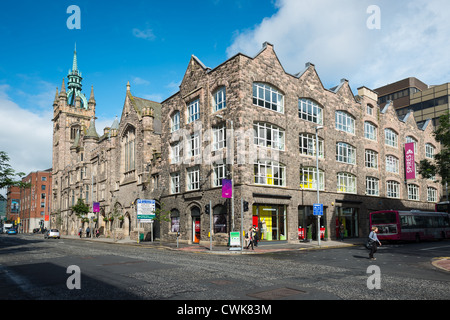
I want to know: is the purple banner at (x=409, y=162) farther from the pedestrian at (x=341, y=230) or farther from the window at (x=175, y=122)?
the window at (x=175, y=122)

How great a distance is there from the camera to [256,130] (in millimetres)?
30547

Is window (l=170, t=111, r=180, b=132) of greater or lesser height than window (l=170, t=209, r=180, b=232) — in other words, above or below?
above

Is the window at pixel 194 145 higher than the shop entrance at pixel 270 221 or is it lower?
higher

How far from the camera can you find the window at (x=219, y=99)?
31698 millimetres

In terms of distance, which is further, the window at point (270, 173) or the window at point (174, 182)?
the window at point (174, 182)

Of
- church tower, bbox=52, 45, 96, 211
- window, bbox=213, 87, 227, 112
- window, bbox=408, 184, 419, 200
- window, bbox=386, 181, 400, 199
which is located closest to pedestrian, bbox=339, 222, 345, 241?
window, bbox=386, 181, 400, 199

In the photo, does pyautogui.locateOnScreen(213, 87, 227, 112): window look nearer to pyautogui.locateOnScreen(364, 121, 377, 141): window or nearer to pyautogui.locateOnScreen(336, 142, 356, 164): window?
pyautogui.locateOnScreen(336, 142, 356, 164): window

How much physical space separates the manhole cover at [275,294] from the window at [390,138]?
40.6 metres

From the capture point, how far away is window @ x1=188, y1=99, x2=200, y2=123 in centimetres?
3488

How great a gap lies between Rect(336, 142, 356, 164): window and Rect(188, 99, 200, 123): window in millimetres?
15330

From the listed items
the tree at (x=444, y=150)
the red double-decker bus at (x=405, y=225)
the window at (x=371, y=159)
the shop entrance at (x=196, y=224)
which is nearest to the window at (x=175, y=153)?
the shop entrance at (x=196, y=224)

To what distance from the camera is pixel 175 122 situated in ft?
128
